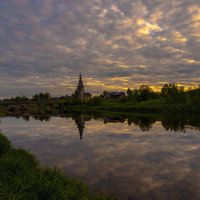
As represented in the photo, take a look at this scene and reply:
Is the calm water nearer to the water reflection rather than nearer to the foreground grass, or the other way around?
the foreground grass

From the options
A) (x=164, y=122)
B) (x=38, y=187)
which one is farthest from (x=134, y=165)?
(x=164, y=122)

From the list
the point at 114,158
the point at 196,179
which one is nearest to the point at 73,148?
the point at 114,158

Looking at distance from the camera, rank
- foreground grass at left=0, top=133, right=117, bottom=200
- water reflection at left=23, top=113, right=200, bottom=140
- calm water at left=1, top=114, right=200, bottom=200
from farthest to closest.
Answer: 1. water reflection at left=23, top=113, right=200, bottom=140
2. calm water at left=1, top=114, right=200, bottom=200
3. foreground grass at left=0, top=133, right=117, bottom=200

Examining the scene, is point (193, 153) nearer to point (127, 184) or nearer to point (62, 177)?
point (127, 184)

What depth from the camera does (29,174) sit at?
16.0 meters

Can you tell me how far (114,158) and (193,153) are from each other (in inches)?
388

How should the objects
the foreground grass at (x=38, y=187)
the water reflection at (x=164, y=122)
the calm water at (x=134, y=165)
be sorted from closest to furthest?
the foreground grass at (x=38, y=187) < the calm water at (x=134, y=165) < the water reflection at (x=164, y=122)

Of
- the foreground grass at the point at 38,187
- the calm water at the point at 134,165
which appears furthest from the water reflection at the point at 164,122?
the foreground grass at the point at 38,187

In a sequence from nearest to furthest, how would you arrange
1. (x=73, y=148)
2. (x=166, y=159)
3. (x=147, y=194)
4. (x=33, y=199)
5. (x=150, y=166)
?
(x=33, y=199) < (x=147, y=194) < (x=150, y=166) < (x=166, y=159) < (x=73, y=148)

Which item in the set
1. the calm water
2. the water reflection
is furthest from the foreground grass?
the water reflection

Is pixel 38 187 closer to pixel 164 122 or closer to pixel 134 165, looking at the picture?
pixel 134 165

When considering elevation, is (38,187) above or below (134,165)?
above

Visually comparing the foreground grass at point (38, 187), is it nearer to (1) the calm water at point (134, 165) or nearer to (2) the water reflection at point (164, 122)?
(1) the calm water at point (134, 165)

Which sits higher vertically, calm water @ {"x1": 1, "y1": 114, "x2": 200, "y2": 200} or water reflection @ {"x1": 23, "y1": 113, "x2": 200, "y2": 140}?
water reflection @ {"x1": 23, "y1": 113, "x2": 200, "y2": 140}
